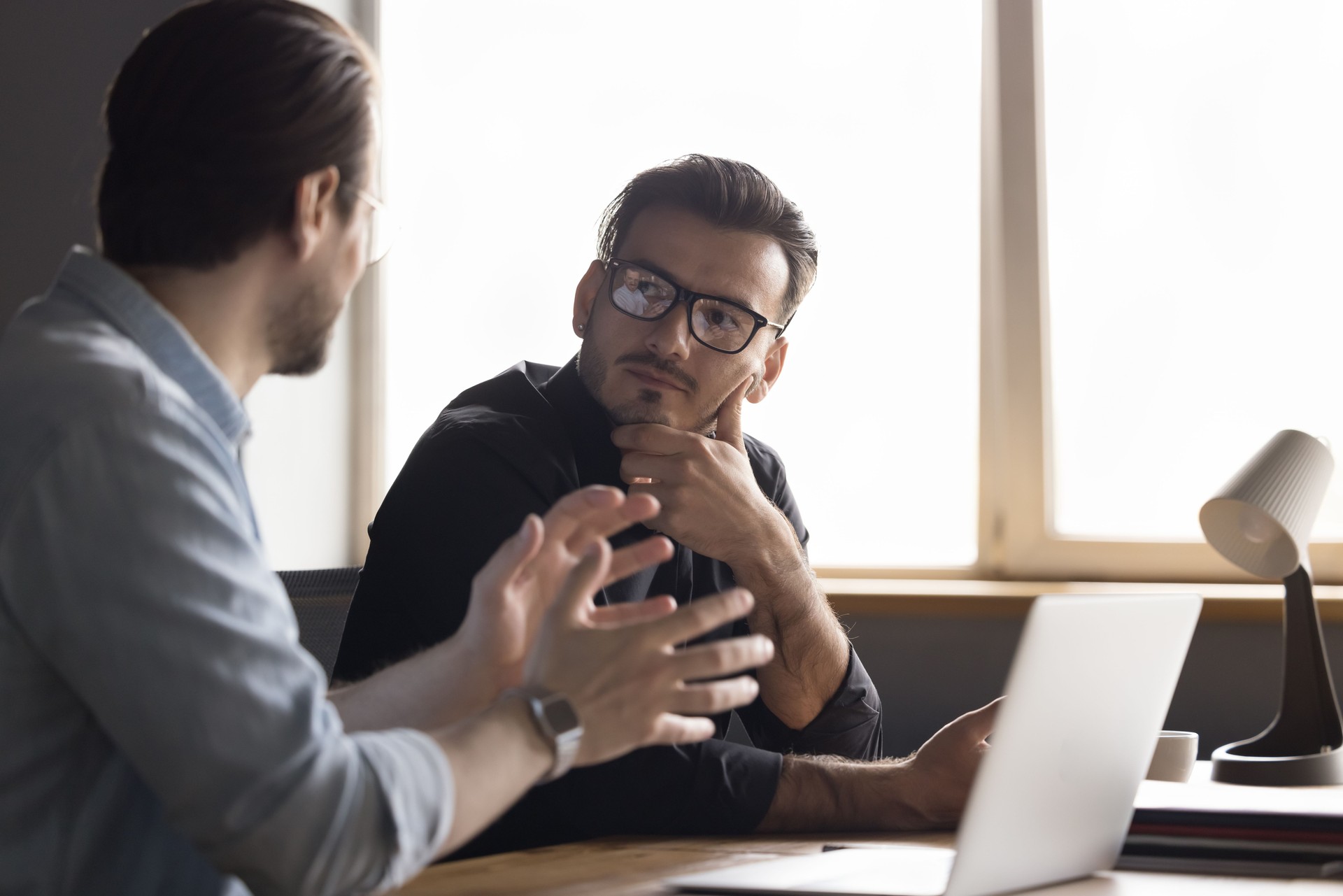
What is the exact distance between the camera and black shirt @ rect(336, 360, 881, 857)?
1334 millimetres

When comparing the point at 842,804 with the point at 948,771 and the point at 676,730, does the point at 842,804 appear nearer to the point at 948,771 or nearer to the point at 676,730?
the point at 948,771

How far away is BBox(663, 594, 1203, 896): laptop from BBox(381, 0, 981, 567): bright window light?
4.89 feet

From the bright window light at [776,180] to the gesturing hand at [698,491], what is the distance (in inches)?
35.7

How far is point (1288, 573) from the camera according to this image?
1.64 metres

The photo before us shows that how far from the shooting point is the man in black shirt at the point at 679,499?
136cm

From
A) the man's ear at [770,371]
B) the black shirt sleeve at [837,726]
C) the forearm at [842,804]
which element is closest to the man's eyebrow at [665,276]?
the man's ear at [770,371]

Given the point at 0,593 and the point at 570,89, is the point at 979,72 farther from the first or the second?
the point at 0,593

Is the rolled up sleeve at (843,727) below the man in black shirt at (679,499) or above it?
below

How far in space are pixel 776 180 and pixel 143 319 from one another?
1987mm

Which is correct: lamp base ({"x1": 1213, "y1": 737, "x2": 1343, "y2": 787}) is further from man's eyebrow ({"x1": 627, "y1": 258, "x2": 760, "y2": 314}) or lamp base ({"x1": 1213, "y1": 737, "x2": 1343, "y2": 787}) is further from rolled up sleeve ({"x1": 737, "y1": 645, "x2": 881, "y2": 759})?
man's eyebrow ({"x1": 627, "y1": 258, "x2": 760, "y2": 314})

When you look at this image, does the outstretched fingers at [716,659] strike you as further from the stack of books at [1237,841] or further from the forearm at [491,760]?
the stack of books at [1237,841]

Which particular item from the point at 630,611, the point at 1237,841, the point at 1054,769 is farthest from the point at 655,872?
the point at 1237,841

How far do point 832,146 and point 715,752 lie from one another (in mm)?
1692

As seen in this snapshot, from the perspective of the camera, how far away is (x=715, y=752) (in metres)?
1.35
